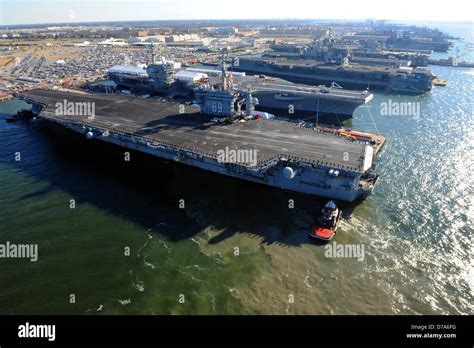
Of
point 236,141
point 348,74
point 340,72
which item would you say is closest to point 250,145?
point 236,141

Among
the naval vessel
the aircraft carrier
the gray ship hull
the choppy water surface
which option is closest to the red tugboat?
the choppy water surface

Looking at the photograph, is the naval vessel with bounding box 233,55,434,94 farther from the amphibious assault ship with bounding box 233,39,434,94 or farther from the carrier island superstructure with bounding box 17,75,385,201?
the carrier island superstructure with bounding box 17,75,385,201

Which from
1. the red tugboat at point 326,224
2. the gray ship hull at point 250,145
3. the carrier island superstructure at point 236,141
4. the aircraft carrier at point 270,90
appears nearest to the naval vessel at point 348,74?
the aircraft carrier at point 270,90

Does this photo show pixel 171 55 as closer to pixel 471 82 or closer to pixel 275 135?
pixel 471 82

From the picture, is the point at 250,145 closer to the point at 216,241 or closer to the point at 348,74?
the point at 216,241

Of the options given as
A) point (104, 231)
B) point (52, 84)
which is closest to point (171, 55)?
point (52, 84)
